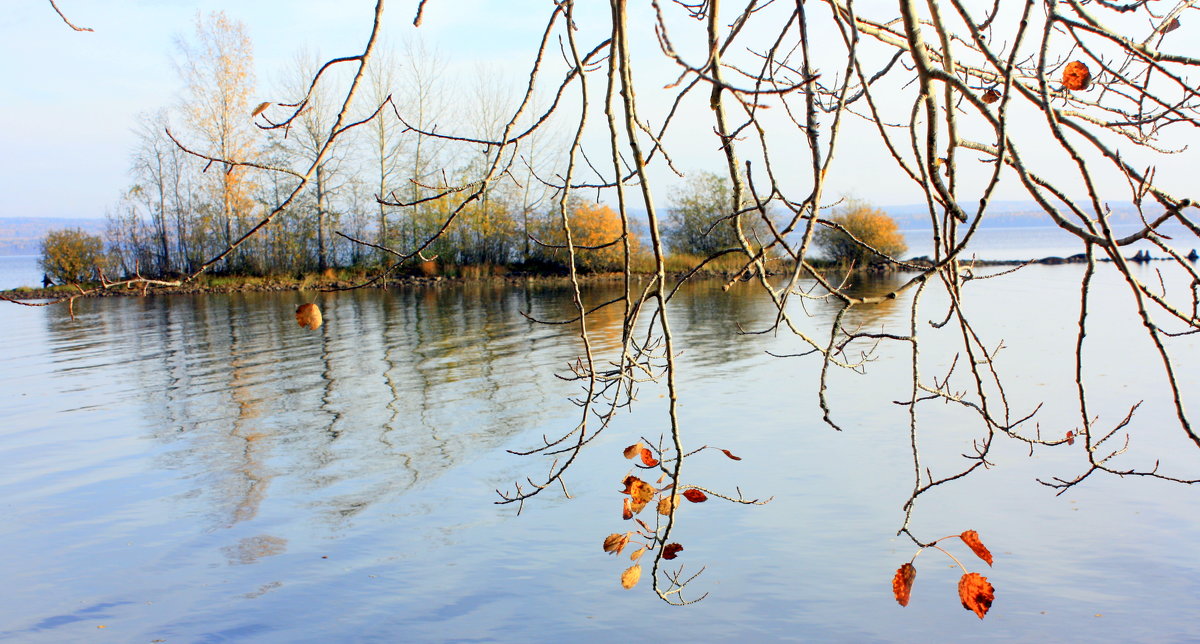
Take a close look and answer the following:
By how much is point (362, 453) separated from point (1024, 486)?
5.90m

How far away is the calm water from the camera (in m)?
4.91

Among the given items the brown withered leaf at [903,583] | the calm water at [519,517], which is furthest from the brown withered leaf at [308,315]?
the brown withered leaf at [903,583]

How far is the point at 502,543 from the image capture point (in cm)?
600

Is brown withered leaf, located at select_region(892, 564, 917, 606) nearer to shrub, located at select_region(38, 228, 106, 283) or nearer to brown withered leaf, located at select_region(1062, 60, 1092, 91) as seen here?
brown withered leaf, located at select_region(1062, 60, 1092, 91)

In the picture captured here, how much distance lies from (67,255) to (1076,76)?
37.4 meters

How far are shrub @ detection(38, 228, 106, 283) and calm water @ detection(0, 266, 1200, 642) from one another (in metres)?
22.8

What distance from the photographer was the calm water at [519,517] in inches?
193

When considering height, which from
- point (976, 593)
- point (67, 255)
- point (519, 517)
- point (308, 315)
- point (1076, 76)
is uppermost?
point (67, 255)

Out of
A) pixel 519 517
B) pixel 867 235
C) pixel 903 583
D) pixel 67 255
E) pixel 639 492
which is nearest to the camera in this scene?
pixel 903 583

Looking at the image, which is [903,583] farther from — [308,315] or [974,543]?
[308,315]

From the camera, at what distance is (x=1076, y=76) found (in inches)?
88.5

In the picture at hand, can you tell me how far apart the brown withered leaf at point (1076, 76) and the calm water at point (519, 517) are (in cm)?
206

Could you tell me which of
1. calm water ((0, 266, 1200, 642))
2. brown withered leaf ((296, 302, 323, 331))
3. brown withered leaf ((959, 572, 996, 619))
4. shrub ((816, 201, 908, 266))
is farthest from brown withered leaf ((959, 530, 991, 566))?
shrub ((816, 201, 908, 266))

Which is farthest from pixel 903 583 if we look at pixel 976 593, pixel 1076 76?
pixel 1076 76
